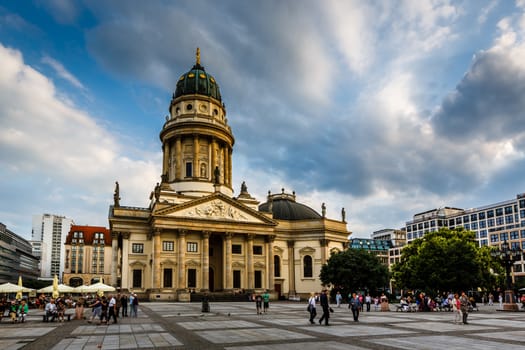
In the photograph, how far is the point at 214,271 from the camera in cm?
6781

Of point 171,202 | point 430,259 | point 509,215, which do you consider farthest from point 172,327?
point 509,215

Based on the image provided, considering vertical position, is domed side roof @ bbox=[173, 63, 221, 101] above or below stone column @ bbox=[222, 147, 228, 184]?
above

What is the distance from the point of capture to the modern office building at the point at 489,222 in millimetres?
107088

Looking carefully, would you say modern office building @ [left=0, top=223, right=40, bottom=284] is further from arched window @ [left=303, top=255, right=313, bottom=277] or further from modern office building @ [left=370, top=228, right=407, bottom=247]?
modern office building @ [left=370, top=228, right=407, bottom=247]

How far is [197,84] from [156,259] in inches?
1339

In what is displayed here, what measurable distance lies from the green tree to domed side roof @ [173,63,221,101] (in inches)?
1504

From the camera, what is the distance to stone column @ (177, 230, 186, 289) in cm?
5988

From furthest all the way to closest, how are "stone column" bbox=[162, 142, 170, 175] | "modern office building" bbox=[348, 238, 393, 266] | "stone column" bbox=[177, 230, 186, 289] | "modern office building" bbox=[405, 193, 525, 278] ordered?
"modern office building" bbox=[348, 238, 393, 266]
"modern office building" bbox=[405, 193, 525, 278]
"stone column" bbox=[162, 142, 170, 175]
"stone column" bbox=[177, 230, 186, 289]

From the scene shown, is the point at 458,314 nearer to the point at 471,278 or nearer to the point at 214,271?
the point at 471,278

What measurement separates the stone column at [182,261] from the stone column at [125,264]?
6905mm

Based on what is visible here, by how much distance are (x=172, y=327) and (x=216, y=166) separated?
51758 mm

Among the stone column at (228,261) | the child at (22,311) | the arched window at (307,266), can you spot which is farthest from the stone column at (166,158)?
the child at (22,311)

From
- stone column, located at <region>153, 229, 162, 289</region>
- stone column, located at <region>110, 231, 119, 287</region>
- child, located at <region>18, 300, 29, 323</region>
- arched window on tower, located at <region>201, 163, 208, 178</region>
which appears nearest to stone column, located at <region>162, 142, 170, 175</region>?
arched window on tower, located at <region>201, 163, 208, 178</region>

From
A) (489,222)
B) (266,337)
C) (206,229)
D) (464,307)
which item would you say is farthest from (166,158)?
(489,222)
